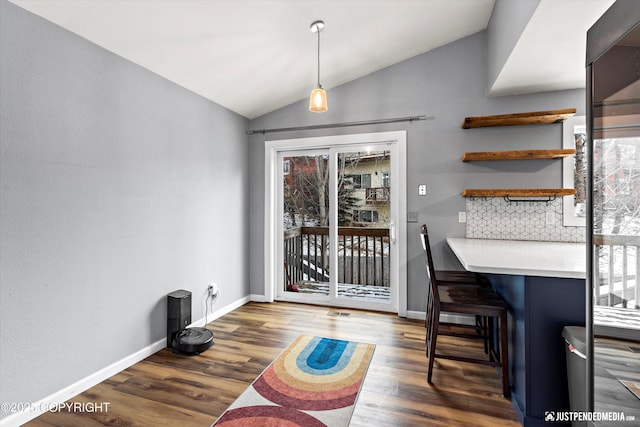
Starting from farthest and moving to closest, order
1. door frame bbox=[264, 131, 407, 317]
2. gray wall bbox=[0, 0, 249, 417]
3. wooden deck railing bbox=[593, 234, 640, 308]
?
1. door frame bbox=[264, 131, 407, 317]
2. gray wall bbox=[0, 0, 249, 417]
3. wooden deck railing bbox=[593, 234, 640, 308]

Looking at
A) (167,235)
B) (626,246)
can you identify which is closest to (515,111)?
(626,246)

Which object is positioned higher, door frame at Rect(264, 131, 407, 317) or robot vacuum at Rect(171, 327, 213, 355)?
door frame at Rect(264, 131, 407, 317)

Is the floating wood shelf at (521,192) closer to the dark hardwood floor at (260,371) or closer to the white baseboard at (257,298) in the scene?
the dark hardwood floor at (260,371)

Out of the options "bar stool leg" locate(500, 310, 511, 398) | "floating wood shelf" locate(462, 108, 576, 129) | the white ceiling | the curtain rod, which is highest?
the white ceiling

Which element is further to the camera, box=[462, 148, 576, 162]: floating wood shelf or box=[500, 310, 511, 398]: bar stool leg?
box=[462, 148, 576, 162]: floating wood shelf

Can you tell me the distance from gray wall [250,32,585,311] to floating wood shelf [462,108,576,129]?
119mm

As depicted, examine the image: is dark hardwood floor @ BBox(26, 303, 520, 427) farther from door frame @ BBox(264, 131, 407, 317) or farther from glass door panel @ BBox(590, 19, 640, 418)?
glass door panel @ BBox(590, 19, 640, 418)

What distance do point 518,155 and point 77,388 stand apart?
3.84 meters

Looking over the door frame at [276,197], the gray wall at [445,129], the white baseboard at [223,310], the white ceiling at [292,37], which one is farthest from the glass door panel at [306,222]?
the white ceiling at [292,37]

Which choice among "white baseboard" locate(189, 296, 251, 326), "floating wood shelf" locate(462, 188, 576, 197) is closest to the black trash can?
"floating wood shelf" locate(462, 188, 576, 197)

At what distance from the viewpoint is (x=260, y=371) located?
227 centimetres

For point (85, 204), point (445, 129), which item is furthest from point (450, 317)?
point (85, 204)

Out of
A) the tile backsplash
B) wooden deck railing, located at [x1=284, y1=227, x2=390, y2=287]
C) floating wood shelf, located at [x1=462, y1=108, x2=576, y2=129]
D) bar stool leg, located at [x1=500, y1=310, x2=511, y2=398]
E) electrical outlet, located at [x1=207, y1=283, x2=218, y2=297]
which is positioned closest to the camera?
bar stool leg, located at [x1=500, y1=310, x2=511, y2=398]

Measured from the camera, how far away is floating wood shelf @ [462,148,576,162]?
2.74 metres
